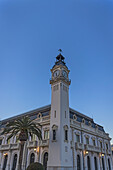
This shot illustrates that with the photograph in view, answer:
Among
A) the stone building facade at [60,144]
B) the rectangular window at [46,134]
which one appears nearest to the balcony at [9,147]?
the stone building facade at [60,144]

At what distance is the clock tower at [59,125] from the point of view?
25.7 meters

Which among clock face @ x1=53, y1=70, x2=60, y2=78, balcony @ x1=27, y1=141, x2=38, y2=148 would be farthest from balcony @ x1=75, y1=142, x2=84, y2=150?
clock face @ x1=53, y1=70, x2=60, y2=78

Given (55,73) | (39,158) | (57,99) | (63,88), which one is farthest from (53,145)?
(55,73)

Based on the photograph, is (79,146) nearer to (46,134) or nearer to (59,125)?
(59,125)

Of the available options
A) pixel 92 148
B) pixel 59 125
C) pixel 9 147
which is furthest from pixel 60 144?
pixel 9 147

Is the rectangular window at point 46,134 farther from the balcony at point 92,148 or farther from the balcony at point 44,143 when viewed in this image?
the balcony at point 92,148

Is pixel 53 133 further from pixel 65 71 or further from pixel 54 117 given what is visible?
pixel 65 71

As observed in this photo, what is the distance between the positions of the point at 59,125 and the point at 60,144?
3.66 metres

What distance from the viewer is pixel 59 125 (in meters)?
28.3

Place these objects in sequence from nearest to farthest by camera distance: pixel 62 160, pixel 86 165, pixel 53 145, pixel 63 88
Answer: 1. pixel 62 160
2. pixel 53 145
3. pixel 86 165
4. pixel 63 88

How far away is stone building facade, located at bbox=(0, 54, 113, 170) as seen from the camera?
2683 cm

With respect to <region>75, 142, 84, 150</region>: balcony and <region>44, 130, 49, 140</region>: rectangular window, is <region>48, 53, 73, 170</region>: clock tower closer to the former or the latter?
<region>44, 130, 49, 140</region>: rectangular window

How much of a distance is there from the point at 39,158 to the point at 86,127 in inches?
599

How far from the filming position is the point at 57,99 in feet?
105
